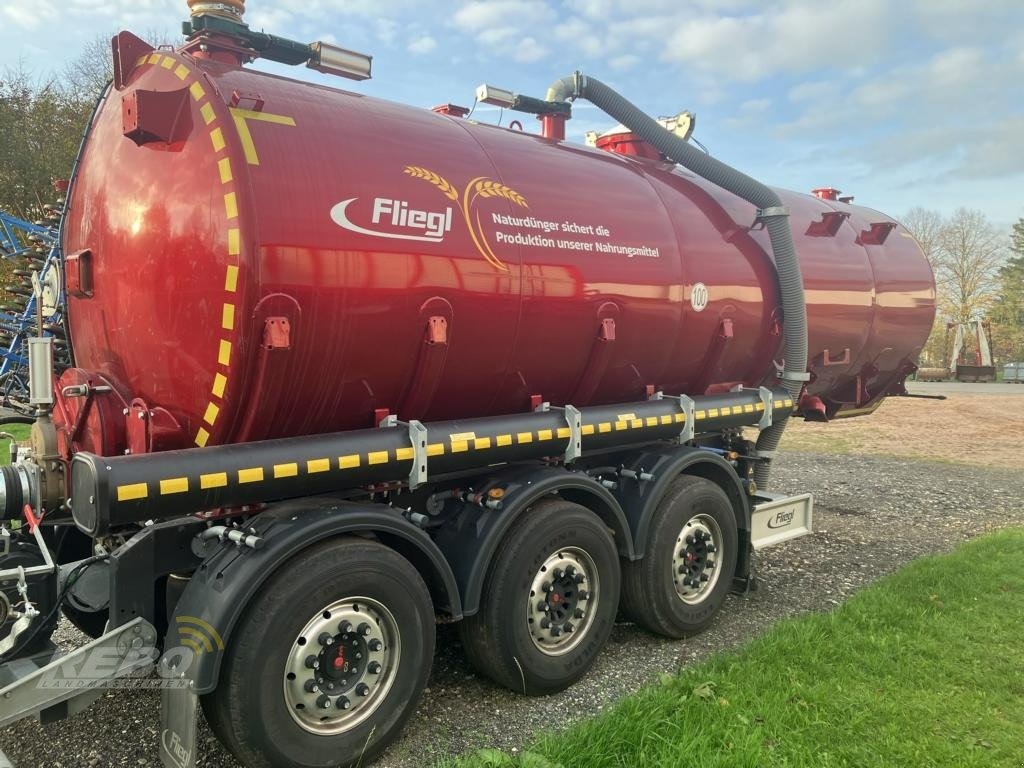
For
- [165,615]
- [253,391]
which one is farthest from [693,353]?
[165,615]

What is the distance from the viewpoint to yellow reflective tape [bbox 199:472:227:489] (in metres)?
3.14

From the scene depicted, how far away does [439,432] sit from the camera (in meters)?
3.93

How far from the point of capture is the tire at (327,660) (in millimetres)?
3176

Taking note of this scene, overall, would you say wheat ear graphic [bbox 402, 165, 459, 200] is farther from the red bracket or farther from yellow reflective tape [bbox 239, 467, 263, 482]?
yellow reflective tape [bbox 239, 467, 263, 482]

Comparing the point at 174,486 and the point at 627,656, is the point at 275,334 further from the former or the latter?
the point at 627,656

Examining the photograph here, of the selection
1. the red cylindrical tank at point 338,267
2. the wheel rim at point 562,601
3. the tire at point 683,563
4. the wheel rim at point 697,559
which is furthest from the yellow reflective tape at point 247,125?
the wheel rim at point 697,559

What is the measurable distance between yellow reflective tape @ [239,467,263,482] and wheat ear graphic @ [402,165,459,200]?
1690mm

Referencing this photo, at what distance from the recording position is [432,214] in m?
3.85

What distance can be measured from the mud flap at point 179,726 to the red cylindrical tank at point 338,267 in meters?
1.10

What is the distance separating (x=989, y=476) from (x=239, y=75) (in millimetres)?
12555

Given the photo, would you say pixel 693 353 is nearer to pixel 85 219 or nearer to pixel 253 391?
pixel 253 391

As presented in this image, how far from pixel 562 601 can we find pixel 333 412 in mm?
1848

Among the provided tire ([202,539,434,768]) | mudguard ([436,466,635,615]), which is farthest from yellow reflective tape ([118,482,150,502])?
mudguard ([436,466,635,615])

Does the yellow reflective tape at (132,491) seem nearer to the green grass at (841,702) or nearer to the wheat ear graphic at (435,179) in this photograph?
the green grass at (841,702)
